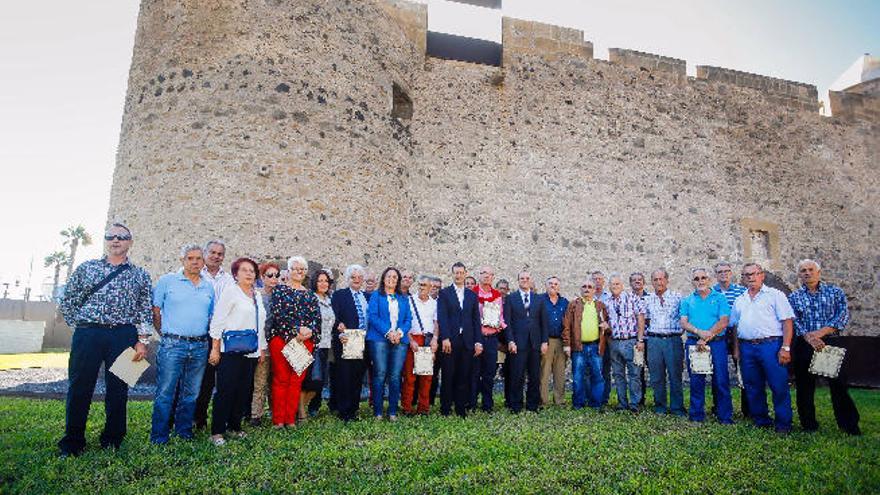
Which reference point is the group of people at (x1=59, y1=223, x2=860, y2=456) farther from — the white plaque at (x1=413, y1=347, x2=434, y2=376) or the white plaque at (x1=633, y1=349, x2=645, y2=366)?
the white plaque at (x1=413, y1=347, x2=434, y2=376)

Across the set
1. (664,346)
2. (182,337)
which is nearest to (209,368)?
(182,337)

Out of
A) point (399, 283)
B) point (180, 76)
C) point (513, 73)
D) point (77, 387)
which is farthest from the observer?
point (513, 73)

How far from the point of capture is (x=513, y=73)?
429 inches

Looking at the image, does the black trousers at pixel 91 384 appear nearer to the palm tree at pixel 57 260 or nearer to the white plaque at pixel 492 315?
the white plaque at pixel 492 315

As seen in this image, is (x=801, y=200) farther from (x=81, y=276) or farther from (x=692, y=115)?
(x=81, y=276)

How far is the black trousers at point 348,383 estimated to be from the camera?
5328mm

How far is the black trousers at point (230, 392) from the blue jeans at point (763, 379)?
5135 mm

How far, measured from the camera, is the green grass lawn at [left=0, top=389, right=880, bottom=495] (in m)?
3.21

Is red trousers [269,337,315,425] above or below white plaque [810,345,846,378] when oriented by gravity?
below

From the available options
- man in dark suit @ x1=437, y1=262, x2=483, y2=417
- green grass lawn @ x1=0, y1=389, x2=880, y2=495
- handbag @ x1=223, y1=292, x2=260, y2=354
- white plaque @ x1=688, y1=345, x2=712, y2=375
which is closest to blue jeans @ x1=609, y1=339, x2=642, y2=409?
white plaque @ x1=688, y1=345, x2=712, y2=375

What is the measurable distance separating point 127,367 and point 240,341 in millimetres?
856

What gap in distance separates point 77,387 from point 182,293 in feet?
3.36

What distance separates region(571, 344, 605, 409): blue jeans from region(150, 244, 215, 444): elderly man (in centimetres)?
455

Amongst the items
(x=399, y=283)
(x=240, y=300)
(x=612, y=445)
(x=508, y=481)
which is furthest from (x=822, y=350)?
(x=240, y=300)
